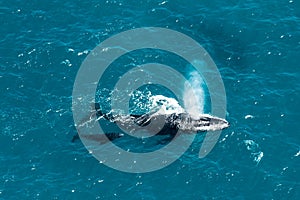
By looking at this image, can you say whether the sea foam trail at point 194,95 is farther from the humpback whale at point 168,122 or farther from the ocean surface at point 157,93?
the ocean surface at point 157,93

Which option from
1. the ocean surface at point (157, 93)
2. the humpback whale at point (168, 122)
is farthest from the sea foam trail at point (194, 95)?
the ocean surface at point (157, 93)

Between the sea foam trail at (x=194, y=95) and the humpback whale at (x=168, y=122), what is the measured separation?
5.67ft

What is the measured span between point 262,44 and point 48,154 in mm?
47353

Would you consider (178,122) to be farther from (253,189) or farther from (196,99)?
(253,189)

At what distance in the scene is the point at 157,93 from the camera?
101938mm

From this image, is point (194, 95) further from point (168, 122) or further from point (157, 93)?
point (168, 122)

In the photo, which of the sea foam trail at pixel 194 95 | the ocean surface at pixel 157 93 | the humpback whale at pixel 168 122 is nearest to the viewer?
the ocean surface at pixel 157 93

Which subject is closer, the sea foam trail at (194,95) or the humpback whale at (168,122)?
the humpback whale at (168,122)

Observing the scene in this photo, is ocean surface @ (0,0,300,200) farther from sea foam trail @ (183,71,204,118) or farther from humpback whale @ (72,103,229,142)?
sea foam trail @ (183,71,204,118)

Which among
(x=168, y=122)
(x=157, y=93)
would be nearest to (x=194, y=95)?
(x=157, y=93)

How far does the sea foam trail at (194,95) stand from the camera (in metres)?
99.2

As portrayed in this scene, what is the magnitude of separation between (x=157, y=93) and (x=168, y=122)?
7.47 m

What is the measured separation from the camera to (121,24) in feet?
373

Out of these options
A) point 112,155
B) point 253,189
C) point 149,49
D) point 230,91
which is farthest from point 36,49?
point 253,189
